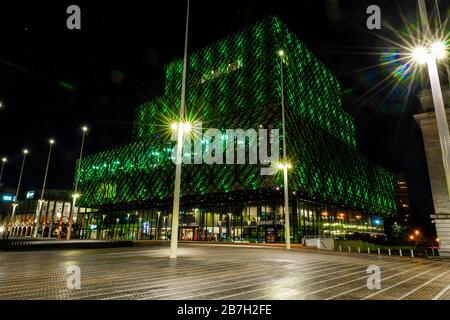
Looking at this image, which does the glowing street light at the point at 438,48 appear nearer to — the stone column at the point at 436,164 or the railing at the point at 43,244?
the stone column at the point at 436,164

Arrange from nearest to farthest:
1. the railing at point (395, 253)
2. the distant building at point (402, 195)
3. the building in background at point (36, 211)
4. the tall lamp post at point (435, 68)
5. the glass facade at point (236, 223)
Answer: the tall lamp post at point (435, 68) → the railing at point (395, 253) → the glass facade at point (236, 223) → the building in background at point (36, 211) → the distant building at point (402, 195)

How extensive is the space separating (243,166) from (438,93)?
33197mm

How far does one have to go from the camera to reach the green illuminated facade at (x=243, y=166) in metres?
40.9

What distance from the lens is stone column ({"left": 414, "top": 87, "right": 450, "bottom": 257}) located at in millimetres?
21000

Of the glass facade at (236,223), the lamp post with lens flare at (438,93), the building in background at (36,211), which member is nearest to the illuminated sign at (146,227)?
the glass facade at (236,223)

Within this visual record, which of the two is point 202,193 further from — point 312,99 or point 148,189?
point 312,99

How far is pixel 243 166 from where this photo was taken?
41.5m

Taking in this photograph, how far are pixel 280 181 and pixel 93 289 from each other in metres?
32.8

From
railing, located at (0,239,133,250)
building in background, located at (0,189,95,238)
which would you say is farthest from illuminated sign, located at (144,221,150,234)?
building in background, located at (0,189,95,238)

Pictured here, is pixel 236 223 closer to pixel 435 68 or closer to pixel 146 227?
pixel 146 227

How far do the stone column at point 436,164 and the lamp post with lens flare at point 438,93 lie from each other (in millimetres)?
16323

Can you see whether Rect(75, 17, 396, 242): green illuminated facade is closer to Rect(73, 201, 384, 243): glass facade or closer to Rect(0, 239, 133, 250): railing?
Rect(73, 201, 384, 243): glass facade

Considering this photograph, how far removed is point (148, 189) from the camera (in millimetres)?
52219

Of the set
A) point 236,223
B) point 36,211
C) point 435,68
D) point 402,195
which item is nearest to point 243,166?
point 236,223
